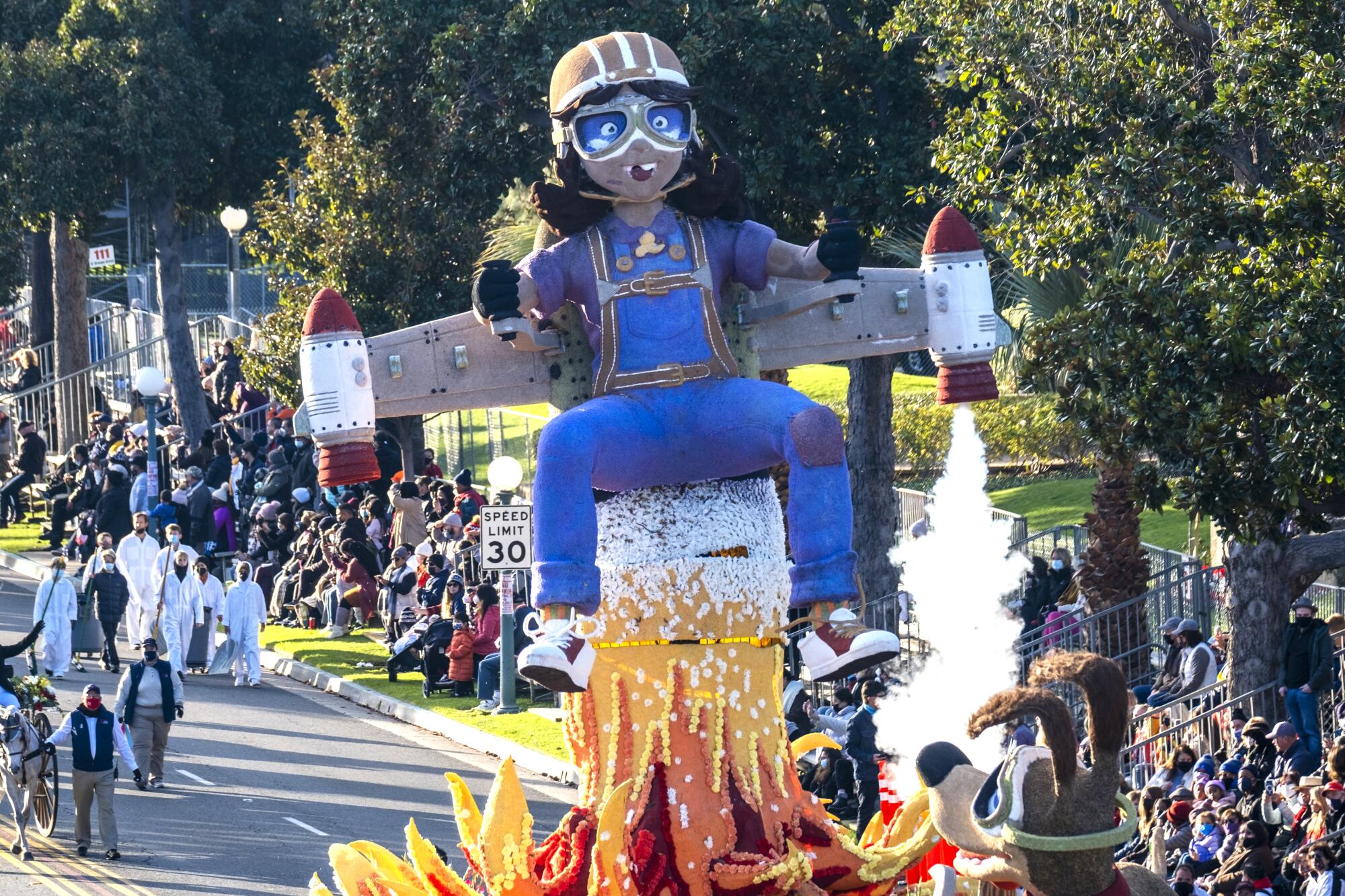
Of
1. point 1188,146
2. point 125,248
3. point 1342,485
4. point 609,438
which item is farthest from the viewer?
point 125,248

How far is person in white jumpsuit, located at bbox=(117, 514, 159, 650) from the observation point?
81.0ft

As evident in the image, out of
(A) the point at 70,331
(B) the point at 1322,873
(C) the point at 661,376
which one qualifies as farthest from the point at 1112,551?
(A) the point at 70,331

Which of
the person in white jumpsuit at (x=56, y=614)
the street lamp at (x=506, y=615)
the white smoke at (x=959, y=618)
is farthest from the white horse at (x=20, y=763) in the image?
the white smoke at (x=959, y=618)

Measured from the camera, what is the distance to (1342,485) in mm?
13367

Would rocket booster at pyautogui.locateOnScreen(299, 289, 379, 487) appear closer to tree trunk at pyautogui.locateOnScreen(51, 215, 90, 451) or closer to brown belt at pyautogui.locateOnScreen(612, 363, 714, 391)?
brown belt at pyautogui.locateOnScreen(612, 363, 714, 391)

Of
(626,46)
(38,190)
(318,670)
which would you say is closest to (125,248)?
(38,190)

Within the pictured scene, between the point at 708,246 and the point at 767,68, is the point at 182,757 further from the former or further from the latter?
the point at 708,246

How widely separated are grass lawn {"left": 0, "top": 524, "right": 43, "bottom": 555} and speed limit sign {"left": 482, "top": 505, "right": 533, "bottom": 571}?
44.5ft

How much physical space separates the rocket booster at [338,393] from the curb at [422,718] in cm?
880

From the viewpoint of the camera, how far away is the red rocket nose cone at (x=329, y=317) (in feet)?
28.5

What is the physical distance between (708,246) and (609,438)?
95 cm

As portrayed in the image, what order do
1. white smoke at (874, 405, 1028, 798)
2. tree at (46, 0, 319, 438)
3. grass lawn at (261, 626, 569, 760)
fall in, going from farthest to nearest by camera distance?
tree at (46, 0, 319, 438)
grass lawn at (261, 626, 569, 760)
white smoke at (874, 405, 1028, 798)

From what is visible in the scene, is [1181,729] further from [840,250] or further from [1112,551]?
[840,250]

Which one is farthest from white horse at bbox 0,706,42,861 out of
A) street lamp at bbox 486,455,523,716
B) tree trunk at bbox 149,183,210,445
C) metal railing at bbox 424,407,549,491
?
tree trunk at bbox 149,183,210,445
